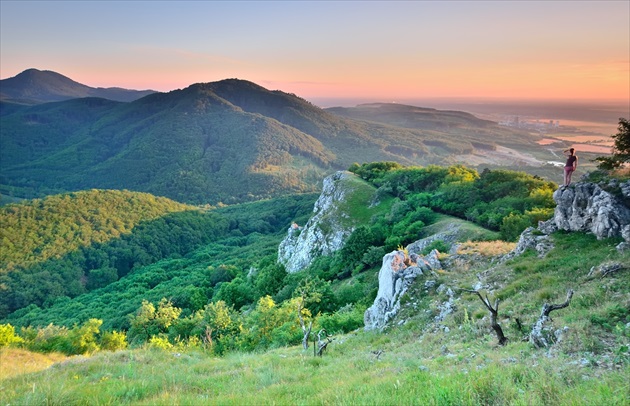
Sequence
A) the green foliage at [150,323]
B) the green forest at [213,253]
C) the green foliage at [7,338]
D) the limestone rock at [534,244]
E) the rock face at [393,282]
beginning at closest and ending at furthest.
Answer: the limestone rock at [534,244], the rock face at [393,282], the green foliage at [7,338], the green forest at [213,253], the green foliage at [150,323]

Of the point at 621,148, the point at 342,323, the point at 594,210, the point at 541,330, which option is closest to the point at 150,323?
the point at 342,323

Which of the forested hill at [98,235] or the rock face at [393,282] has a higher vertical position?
the rock face at [393,282]

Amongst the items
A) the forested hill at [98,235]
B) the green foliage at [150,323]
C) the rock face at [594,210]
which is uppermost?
the rock face at [594,210]

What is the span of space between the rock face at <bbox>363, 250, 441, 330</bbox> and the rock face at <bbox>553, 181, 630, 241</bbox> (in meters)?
6.15

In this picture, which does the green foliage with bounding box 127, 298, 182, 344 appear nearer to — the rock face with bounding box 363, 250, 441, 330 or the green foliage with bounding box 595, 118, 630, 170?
the rock face with bounding box 363, 250, 441, 330

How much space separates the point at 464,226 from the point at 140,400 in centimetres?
2900

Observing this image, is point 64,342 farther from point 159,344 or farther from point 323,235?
point 323,235

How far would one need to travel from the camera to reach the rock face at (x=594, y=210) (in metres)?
12.9

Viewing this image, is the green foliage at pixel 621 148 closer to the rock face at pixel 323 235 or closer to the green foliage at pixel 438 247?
the green foliage at pixel 438 247

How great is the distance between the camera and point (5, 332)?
2295cm

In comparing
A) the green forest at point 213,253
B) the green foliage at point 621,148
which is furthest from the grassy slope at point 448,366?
the green forest at point 213,253

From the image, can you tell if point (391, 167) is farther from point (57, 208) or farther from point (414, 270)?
point (57, 208)

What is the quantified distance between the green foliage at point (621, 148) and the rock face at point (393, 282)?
876 cm

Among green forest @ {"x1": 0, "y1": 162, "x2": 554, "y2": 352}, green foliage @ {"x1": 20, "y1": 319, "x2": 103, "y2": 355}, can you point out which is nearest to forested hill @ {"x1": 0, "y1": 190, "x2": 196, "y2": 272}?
green forest @ {"x1": 0, "y1": 162, "x2": 554, "y2": 352}
